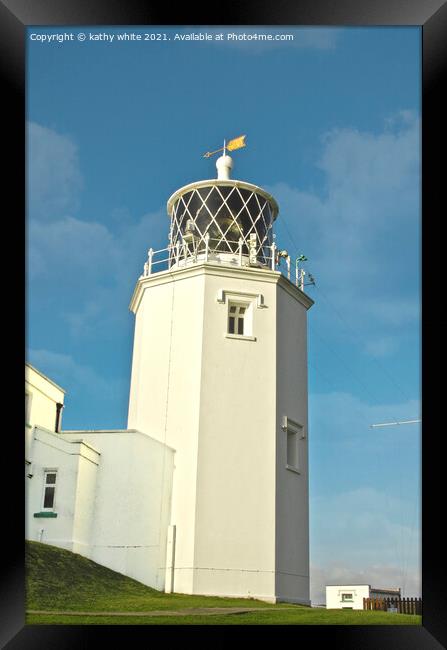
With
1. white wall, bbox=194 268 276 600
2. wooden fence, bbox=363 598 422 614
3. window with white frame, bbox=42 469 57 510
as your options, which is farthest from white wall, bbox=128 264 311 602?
window with white frame, bbox=42 469 57 510

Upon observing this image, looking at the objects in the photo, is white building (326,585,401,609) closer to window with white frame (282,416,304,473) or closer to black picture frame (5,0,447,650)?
window with white frame (282,416,304,473)

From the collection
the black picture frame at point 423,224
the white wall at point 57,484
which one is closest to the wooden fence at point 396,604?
the black picture frame at point 423,224

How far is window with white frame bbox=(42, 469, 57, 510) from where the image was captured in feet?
39.5

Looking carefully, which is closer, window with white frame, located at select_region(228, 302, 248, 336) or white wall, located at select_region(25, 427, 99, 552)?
white wall, located at select_region(25, 427, 99, 552)

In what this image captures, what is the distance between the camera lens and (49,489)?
1215 centimetres

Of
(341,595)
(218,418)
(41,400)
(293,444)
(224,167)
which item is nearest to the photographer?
(218,418)

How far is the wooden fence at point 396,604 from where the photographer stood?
378 inches

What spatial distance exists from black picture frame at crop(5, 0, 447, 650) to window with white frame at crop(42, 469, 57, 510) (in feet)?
16.6

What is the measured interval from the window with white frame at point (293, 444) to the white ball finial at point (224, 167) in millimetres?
4659

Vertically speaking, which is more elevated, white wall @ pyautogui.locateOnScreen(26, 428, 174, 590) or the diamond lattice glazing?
the diamond lattice glazing

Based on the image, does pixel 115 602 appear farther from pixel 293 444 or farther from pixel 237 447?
pixel 293 444

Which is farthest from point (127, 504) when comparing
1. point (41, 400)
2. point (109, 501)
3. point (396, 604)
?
point (396, 604)

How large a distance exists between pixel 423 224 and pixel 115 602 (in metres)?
6.04
